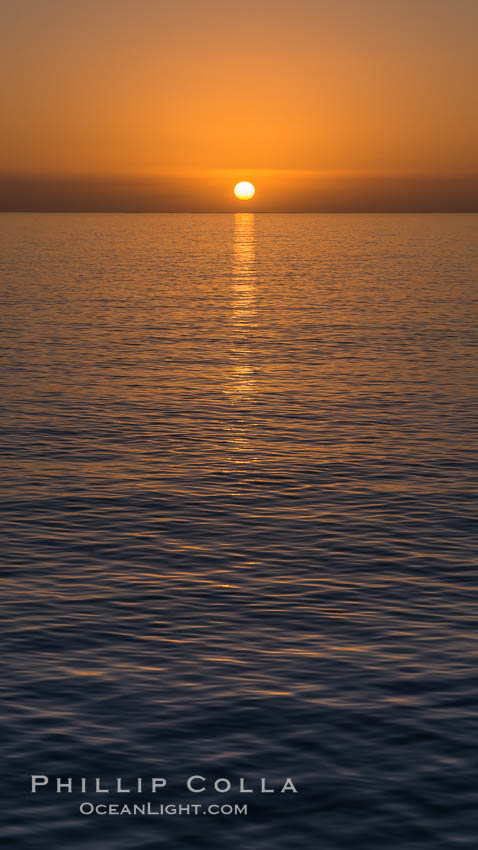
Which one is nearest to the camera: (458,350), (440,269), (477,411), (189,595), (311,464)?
(189,595)

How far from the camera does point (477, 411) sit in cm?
5069

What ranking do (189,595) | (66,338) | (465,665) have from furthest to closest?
(66,338) → (189,595) → (465,665)

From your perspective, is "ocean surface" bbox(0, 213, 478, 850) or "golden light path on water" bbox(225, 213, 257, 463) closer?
"ocean surface" bbox(0, 213, 478, 850)

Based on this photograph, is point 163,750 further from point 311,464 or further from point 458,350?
point 458,350

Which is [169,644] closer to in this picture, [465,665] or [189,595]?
[189,595]

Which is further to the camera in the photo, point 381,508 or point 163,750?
point 381,508

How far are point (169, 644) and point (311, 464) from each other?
17.4 meters

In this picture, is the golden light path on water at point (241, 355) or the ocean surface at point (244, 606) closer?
the ocean surface at point (244, 606)

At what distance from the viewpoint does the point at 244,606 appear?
84.6 feet

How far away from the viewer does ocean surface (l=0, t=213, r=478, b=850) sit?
17.9m

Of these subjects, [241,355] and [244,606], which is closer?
[244,606]

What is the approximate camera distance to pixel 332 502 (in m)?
35.0

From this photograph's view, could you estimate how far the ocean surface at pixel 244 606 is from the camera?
17.9 m

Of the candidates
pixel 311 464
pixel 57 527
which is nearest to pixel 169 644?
pixel 57 527
